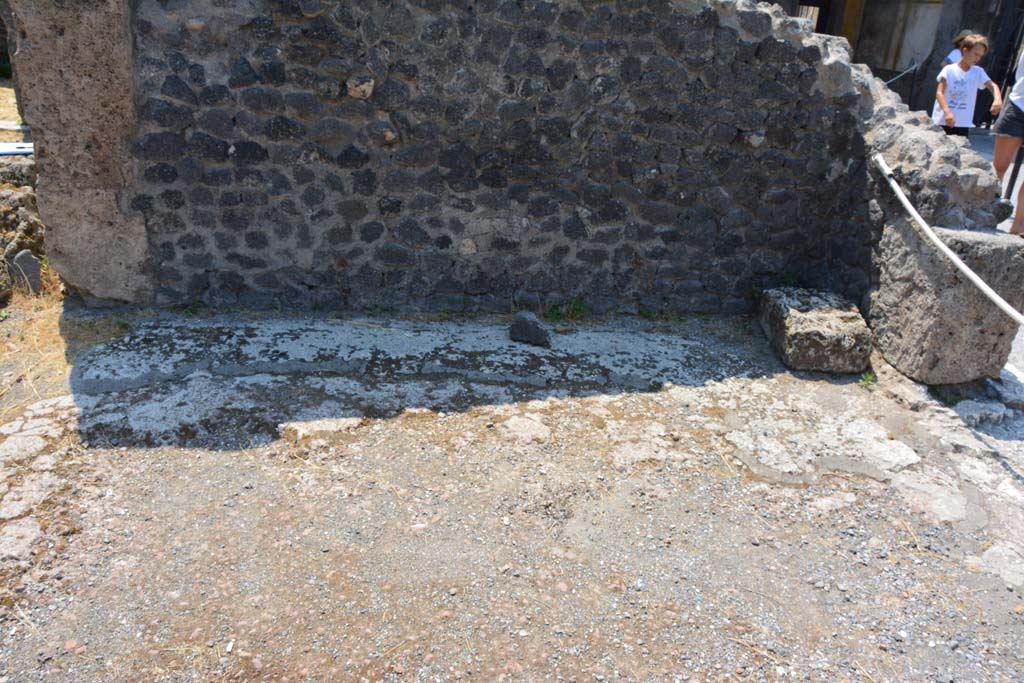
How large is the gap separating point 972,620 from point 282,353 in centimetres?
345

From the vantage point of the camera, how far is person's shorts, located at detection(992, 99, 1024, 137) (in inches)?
245

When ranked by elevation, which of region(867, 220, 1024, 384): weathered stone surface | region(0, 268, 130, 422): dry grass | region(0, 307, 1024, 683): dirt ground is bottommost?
region(0, 307, 1024, 683): dirt ground

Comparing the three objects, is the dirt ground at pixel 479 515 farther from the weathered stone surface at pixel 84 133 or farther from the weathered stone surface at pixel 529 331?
the weathered stone surface at pixel 84 133

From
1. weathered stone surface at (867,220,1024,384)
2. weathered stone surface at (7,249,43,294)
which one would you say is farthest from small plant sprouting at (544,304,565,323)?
weathered stone surface at (7,249,43,294)

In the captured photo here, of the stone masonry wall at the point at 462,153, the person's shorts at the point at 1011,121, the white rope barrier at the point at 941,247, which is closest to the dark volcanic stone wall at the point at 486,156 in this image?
the stone masonry wall at the point at 462,153

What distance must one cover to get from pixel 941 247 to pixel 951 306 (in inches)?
12.9

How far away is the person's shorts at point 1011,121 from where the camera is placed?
623 cm

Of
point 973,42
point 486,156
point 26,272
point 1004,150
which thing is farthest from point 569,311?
point 973,42

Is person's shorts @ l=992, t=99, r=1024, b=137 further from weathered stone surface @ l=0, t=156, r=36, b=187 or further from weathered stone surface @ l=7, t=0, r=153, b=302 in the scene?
weathered stone surface @ l=0, t=156, r=36, b=187

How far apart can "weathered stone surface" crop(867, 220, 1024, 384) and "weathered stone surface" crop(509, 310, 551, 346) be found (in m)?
2.05

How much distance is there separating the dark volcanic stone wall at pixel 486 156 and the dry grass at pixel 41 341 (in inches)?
18.0

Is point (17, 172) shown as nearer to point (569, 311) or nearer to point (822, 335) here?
point (569, 311)

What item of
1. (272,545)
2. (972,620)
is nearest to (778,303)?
(972,620)

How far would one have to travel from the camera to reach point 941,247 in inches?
162
